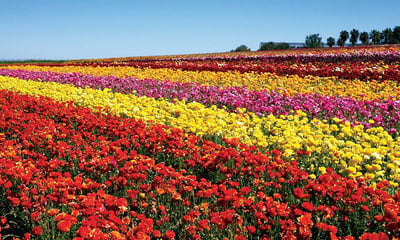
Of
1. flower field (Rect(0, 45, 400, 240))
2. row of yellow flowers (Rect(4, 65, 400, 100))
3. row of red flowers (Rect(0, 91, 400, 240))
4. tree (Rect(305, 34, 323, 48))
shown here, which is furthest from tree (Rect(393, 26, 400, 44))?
row of red flowers (Rect(0, 91, 400, 240))

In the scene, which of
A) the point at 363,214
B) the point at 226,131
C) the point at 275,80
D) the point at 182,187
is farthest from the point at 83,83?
the point at 363,214

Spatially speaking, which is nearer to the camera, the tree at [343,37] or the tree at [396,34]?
the tree at [396,34]

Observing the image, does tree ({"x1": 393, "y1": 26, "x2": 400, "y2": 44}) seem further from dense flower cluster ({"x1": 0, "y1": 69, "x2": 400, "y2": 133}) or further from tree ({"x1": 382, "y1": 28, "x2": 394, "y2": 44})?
dense flower cluster ({"x1": 0, "y1": 69, "x2": 400, "y2": 133})

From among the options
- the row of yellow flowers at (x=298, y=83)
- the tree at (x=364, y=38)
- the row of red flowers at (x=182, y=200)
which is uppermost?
the tree at (x=364, y=38)

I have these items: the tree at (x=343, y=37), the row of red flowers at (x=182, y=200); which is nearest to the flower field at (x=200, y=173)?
the row of red flowers at (x=182, y=200)

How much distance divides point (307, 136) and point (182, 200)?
242 cm

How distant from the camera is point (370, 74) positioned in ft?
48.3

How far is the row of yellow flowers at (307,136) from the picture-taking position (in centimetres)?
475

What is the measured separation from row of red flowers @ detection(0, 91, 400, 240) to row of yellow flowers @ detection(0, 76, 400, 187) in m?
0.28

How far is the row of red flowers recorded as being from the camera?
320 centimetres

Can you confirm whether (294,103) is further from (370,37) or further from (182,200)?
(370,37)

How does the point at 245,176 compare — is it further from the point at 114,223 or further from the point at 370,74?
the point at 370,74

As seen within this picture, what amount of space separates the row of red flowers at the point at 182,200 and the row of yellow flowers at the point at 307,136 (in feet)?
0.91

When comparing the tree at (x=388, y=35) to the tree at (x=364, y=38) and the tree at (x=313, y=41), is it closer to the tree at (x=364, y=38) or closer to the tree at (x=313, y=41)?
the tree at (x=364, y=38)
